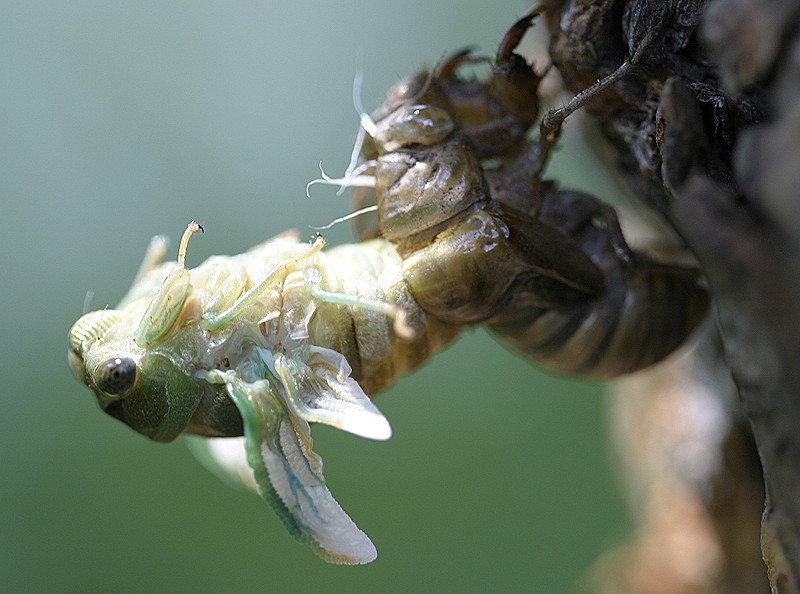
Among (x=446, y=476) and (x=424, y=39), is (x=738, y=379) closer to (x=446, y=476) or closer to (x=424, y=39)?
(x=446, y=476)

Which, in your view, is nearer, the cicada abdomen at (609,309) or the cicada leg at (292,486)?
the cicada leg at (292,486)

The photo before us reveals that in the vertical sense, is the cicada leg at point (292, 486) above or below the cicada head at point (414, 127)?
below

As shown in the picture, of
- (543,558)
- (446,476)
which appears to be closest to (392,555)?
(446,476)

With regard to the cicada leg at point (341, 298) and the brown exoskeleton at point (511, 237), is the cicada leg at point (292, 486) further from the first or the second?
the brown exoskeleton at point (511, 237)

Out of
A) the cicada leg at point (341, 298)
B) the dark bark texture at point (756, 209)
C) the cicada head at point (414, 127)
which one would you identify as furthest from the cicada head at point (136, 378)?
the dark bark texture at point (756, 209)

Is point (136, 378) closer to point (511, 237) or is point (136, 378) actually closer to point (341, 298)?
point (341, 298)

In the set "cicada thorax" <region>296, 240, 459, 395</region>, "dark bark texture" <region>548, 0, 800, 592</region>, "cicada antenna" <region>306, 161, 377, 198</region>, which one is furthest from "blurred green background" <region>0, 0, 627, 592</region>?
"dark bark texture" <region>548, 0, 800, 592</region>

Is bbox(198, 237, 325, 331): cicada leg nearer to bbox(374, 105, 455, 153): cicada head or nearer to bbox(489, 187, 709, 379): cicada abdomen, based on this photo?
bbox(374, 105, 455, 153): cicada head
